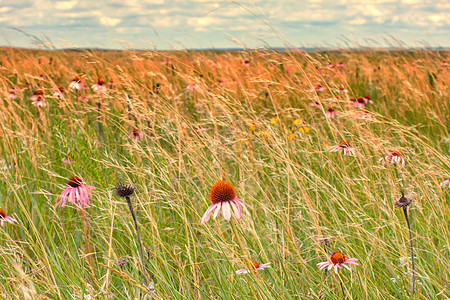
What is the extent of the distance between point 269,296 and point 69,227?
1312 millimetres

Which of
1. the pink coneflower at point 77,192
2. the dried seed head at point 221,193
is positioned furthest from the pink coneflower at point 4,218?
the dried seed head at point 221,193

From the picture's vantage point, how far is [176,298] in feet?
4.19

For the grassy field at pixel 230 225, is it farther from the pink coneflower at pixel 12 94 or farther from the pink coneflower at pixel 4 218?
the pink coneflower at pixel 12 94

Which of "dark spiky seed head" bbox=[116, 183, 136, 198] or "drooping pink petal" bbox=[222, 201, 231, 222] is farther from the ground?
"dark spiky seed head" bbox=[116, 183, 136, 198]

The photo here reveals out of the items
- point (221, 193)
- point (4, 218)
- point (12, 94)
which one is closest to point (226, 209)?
point (221, 193)

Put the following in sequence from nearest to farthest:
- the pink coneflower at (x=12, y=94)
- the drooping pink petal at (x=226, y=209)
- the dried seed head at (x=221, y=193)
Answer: the drooping pink petal at (x=226, y=209) → the dried seed head at (x=221, y=193) → the pink coneflower at (x=12, y=94)

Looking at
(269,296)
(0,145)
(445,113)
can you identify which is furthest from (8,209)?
(445,113)

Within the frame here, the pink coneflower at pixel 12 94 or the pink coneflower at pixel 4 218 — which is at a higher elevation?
the pink coneflower at pixel 12 94

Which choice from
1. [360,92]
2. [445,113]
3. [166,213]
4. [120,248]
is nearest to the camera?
[120,248]

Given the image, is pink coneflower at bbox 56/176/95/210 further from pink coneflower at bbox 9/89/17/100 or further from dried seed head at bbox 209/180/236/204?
pink coneflower at bbox 9/89/17/100

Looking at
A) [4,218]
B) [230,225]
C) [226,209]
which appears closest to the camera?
[226,209]

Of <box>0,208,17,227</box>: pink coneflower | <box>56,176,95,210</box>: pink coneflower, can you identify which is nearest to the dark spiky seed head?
<box>56,176,95,210</box>: pink coneflower

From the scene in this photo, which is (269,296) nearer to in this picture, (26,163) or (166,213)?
(166,213)

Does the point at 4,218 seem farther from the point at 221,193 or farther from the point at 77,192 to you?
the point at 221,193
